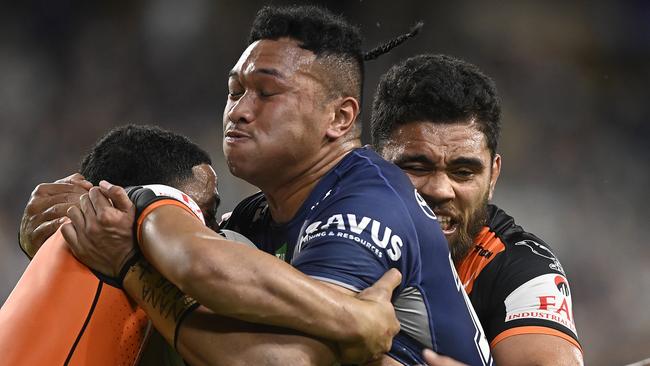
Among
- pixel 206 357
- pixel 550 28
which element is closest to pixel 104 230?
pixel 206 357

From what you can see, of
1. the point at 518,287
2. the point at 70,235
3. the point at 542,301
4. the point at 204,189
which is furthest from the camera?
the point at 518,287

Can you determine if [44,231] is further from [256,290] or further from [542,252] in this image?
[542,252]

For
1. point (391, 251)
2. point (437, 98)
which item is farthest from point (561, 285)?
point (391, 251)

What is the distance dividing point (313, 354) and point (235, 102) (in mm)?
1128

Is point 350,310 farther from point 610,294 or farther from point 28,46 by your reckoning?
point 28,46

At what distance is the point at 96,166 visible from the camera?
3.25 m

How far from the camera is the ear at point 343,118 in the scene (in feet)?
10.7

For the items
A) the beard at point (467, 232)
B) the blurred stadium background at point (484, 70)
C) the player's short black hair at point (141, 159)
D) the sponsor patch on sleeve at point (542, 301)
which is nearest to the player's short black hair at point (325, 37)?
the player's short black hair at point (141, 159)

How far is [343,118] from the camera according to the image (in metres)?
3.29

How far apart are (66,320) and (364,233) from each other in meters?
0.93

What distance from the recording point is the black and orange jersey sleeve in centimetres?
351

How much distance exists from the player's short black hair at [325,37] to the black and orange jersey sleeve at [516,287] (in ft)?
3.36

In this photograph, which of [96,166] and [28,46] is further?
[28,46]

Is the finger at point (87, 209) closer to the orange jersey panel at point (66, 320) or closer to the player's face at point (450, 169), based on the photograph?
the orange jersey panel at point (66, 320)
